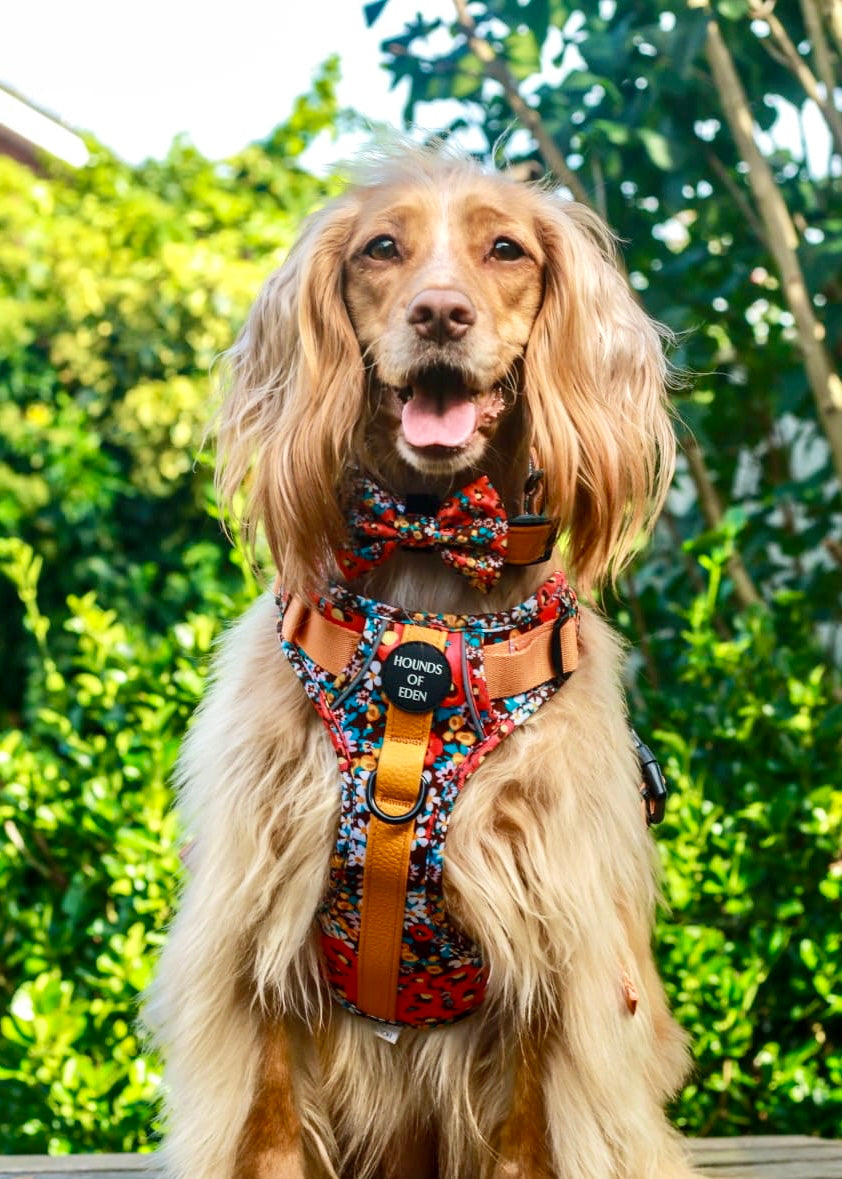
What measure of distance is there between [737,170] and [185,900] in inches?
111

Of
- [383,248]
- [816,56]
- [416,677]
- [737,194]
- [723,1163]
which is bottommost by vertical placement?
[723,1163]

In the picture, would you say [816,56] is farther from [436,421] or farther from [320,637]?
[320,637]

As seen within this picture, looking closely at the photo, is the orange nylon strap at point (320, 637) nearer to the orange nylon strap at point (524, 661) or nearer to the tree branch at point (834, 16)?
the orange nylon strap at point (524, 661)

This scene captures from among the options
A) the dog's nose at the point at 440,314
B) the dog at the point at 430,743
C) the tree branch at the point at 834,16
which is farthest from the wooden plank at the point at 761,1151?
the tree branch at the point at 834,16

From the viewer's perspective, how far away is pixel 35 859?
11.1 ft

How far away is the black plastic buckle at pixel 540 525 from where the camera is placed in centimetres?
206

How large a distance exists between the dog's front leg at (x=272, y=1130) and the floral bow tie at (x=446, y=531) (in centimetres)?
84

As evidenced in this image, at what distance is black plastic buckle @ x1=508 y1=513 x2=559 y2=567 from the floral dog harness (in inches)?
3.8

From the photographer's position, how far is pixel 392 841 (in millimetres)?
1926

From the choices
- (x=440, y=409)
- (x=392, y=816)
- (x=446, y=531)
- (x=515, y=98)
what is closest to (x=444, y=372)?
(x=440, y=409)

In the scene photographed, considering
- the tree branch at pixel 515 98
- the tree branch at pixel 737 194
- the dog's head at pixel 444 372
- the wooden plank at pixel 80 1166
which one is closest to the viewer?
the dog's head at pixel 444 372

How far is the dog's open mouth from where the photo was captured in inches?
77.7

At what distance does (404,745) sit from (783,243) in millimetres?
2099

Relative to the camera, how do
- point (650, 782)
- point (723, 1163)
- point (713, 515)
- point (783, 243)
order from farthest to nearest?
point (713, 515) < point (783, 243) < point (723, 1163) < point (650, 782)
